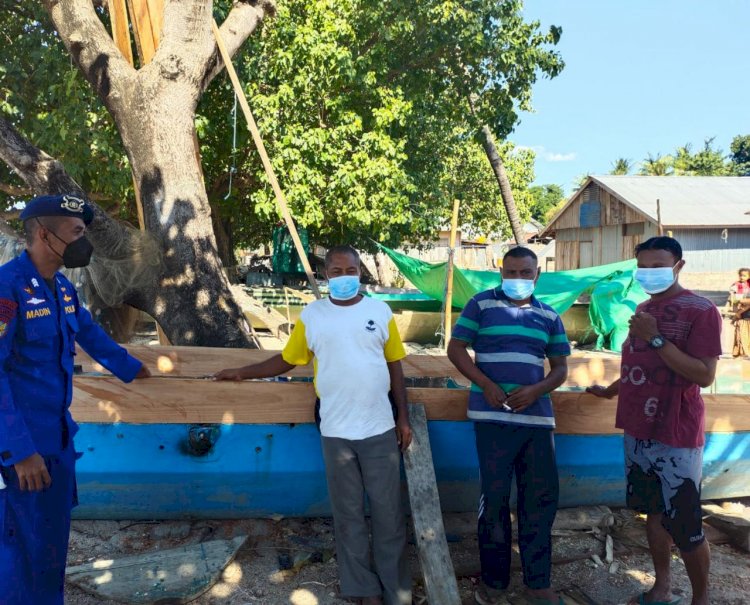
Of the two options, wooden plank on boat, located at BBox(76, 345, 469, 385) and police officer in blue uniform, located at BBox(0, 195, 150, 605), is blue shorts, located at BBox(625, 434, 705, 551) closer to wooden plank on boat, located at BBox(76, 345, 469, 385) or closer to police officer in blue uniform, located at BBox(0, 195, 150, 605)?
wooden plank on boat, located at BBox(76, 345, 469, 385)

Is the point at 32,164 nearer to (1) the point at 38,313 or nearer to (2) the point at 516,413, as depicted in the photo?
(1) the point at 38,313

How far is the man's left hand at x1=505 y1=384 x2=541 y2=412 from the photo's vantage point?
2.56m

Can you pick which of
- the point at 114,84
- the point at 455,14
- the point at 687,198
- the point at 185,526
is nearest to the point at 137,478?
the point at 185,526

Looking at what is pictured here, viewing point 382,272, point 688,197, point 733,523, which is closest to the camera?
point 733,523

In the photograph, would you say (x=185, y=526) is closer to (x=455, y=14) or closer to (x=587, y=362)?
(x=587, y=362)

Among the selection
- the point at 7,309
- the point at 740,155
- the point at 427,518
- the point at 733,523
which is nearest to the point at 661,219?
the point at 733,523

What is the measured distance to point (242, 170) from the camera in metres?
12.8

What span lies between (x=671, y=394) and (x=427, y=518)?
1154mm

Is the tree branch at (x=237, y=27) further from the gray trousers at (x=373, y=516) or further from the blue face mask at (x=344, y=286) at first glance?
the gray trousers at (x=373, y=516)

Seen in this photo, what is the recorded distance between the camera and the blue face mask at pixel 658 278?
2.48m

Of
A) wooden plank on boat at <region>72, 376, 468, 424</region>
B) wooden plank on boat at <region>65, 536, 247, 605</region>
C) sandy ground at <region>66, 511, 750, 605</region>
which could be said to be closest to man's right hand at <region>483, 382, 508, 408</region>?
wooden plank on boat at <region>72, 376, 468, 424</region>

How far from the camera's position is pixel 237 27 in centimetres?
553

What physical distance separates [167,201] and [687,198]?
2157 cm

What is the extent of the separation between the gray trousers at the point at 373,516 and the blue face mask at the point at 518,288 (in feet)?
2.61
